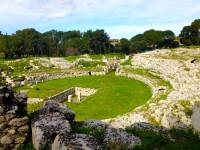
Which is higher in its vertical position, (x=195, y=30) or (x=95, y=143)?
(x=195, y=30)

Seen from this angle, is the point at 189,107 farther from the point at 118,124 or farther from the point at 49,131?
the point at 49,131

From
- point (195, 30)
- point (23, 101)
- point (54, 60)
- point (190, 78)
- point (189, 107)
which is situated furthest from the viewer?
point (195, 30)

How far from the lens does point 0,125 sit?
905 cm

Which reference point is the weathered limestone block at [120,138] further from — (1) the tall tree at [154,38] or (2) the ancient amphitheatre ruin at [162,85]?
(1) the tall tree at [154,38]

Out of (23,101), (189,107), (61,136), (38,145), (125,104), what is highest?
(23,101)

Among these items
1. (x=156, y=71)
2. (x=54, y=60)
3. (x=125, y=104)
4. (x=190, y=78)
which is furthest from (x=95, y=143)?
(x=54, y=60)

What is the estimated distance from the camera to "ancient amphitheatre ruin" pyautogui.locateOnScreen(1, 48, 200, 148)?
48.4ft

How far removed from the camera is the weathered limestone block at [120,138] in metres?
8.81

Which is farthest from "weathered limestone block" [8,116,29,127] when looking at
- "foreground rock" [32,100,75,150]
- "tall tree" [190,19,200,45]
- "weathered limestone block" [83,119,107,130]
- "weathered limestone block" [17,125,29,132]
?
"tall tree" [190,19,200,45]

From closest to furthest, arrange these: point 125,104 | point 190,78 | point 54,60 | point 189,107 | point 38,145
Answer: point 38,145
point 189,107
point 125,104
point 190,78
point 54,60

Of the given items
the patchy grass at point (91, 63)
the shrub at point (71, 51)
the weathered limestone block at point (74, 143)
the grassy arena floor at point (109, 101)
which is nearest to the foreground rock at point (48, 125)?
the weathered limestone block at point (74, 143)

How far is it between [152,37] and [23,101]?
95.2 metres

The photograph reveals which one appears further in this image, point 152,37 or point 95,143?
point 152,37

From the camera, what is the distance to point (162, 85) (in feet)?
106
